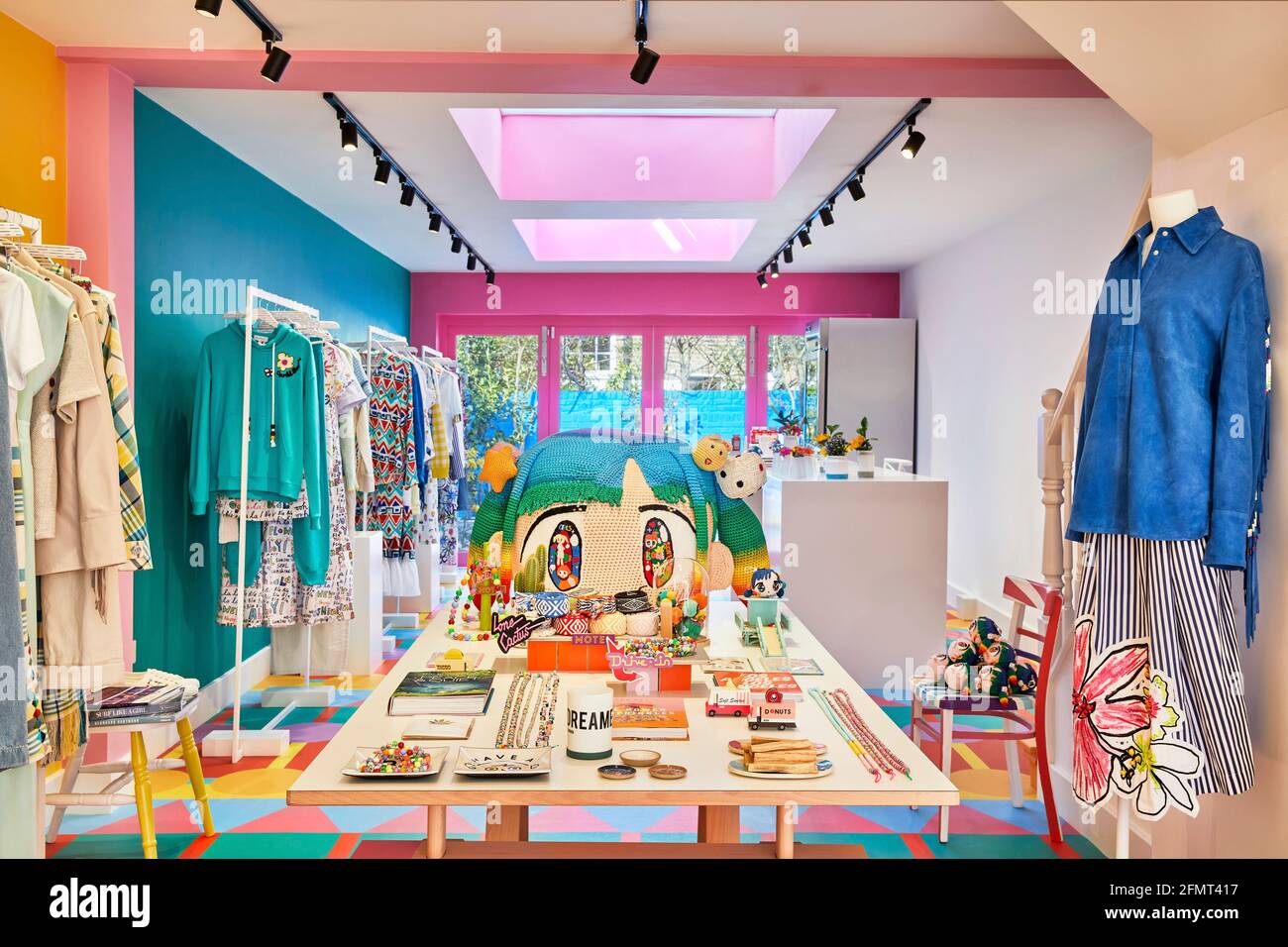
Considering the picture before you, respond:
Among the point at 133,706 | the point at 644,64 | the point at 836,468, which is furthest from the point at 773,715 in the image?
the point at 836,468

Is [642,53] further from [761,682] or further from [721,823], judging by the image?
[721,823]

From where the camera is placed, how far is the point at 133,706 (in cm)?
289

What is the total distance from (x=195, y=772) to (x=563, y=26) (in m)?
2.53

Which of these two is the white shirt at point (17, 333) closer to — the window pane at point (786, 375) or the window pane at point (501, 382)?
the window pane at point (501, 382)

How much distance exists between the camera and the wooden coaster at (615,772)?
1768mm

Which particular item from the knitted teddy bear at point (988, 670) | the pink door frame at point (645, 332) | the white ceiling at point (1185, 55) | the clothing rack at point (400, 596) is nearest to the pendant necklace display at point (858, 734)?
the knitted teddy bear at point (988, 670)

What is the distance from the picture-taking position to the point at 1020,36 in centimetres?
312

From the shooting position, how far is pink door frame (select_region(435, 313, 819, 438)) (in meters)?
8.78

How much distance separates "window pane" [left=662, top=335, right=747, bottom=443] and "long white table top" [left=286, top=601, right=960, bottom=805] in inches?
268

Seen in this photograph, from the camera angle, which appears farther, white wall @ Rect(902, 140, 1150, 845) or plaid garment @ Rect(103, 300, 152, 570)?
white wall @ Rect(902, 140, 1150, 845)

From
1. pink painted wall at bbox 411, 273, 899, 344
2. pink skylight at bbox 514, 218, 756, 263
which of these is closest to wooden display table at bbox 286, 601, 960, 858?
pink skylight at bbox 514, 218, 756, 263

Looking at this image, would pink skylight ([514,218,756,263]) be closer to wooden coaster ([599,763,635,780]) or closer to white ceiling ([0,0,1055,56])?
white ceiling ([0,0,1055,56])

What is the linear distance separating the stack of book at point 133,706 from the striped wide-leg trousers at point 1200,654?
254 centimetres
